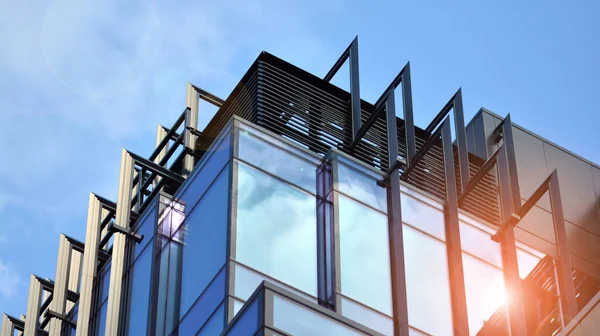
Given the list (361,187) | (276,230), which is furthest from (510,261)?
(276,230)

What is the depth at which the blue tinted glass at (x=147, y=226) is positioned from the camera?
34531 millimetres

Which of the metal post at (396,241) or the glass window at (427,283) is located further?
the glass window at (427,283)

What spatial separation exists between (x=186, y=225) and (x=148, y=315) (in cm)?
254

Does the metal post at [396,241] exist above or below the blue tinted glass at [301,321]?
above

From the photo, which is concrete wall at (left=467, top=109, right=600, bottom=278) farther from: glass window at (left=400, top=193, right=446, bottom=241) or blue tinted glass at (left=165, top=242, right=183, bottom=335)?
blue tinted glass at (left=165, top=242, right=183, bottom=335)

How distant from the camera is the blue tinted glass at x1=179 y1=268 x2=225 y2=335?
96.5 ft

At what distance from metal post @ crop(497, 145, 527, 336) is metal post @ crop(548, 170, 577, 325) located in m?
1.26

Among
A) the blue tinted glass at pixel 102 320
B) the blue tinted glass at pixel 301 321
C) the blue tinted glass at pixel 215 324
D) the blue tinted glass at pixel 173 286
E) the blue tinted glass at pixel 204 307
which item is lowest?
the blue tinted glass at pixel 301 321

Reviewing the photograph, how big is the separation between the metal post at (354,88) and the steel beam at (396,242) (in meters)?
0.93

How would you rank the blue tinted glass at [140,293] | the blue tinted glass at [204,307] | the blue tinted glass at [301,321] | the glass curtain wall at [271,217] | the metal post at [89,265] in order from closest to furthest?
the blue tinted glass at [301,321] < the blue tinted glass at [204,307] < the glass curtain wall at [271,217] < the blue tinted glass at [140,293] < the metal post at [89,265]

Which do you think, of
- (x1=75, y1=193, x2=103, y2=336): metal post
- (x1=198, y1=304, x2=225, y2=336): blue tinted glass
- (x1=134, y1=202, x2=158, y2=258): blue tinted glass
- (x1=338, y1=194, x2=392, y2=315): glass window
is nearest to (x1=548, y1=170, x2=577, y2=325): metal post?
(x1=338, y1=194, x2=392, y2=315): glass window

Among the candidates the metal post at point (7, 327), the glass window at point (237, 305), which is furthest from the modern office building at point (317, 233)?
the metal post at point (7, 327)

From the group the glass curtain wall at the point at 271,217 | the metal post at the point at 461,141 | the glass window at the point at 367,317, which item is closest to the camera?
the glass curtain wall at the point at 271,217

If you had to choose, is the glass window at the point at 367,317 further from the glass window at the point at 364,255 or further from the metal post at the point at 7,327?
the metal post at the point at 7,327
